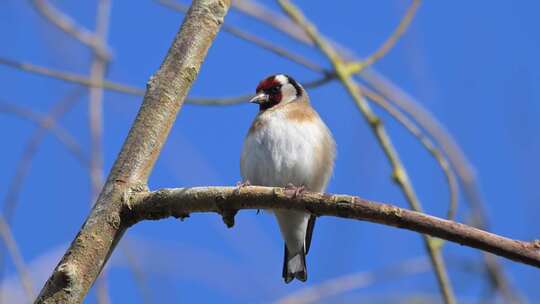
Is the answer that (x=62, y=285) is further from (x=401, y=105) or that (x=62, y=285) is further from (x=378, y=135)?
(x=401, y=105)

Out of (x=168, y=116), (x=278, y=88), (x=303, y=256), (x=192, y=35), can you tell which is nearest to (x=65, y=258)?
(x=168, y=116)

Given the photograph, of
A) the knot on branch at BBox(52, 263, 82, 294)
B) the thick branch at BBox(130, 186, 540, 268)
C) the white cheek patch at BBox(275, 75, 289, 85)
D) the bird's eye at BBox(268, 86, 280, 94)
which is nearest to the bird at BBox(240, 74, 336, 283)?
the bird's eye at BBox(268, 86, 280, 94)

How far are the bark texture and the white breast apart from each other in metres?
1.71

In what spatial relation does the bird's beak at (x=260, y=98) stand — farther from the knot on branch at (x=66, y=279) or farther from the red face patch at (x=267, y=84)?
the knot on branch at (x=66, y=279)

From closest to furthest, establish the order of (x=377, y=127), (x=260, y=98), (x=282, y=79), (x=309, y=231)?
(x=377, y=127), (x=309, y=231), (x=260, y=98), (x=282, y=79)

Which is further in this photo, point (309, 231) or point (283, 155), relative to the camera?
point (309, 231)

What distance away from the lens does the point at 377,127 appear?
3371 mm

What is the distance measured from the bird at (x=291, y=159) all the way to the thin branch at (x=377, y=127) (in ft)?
1.50

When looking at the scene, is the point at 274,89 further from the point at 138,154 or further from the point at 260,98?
the point at 138,154

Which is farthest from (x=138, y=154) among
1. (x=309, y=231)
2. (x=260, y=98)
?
(x=260, y=98)

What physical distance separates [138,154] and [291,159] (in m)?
2.00

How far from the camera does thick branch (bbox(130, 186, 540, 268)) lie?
152 cm

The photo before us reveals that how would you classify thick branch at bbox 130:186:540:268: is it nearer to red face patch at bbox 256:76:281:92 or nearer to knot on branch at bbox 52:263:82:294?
knot on branch at bbox 52:263:82:294

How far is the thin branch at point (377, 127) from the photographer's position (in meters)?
3.00
